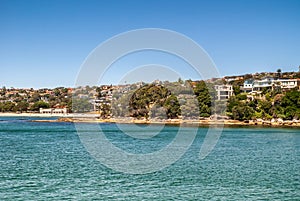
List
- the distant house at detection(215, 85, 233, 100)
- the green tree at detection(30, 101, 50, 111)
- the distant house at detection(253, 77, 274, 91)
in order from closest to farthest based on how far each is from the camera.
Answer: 1. the distant house at detection(215, 85, 233, 100)
2. the distant house at detection(253, 77, 274, 91)
3. the green tree at detection(30, 101, 50, 111)

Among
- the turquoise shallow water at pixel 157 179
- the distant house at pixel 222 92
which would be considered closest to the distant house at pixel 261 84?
the distant house at pixel 222 92

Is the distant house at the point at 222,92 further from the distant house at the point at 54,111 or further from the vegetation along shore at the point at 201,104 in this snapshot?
the distant house at the point at 54,111

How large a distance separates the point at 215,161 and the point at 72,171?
6331 mm

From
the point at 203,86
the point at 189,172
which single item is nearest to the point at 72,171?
the point at 189,172

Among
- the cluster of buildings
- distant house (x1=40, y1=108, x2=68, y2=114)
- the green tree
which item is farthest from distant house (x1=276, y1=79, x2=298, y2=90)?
the green tree

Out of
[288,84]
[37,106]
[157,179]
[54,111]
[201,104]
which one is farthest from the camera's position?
[37,106]

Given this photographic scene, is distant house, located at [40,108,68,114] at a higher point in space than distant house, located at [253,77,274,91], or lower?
lower

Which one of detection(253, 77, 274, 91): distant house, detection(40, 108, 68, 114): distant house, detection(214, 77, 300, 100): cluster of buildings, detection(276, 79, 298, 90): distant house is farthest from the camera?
detection(40, 108, 68, 114): distant house

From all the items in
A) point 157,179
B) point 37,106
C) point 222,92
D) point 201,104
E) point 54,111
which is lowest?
point 157,179

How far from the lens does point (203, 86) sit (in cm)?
5912

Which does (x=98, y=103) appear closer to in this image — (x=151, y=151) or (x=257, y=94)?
(x=257, y=94)

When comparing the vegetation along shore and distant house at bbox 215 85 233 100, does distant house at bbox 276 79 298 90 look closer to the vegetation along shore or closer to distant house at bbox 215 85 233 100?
the vegetation along shore

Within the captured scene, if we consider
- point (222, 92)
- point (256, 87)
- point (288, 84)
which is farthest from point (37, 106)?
point (288, 84)

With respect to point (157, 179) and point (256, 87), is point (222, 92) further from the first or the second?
point (157, 179)
